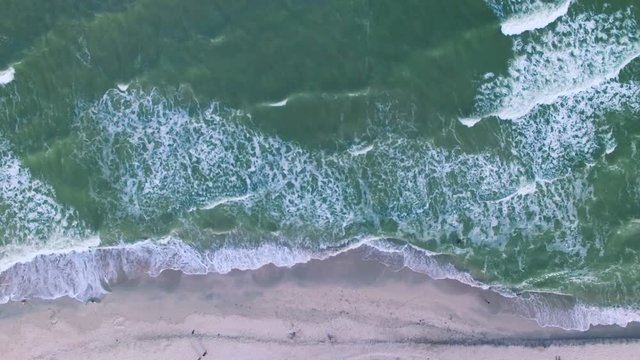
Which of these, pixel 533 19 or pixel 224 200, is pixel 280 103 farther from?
pixel 533 19

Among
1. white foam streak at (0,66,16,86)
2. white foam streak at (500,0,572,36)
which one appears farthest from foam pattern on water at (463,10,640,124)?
white foam streak at (0,66,16,86)

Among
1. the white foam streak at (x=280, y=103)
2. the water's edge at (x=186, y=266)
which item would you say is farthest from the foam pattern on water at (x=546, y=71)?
the white foam streak at (x=280, y=103)

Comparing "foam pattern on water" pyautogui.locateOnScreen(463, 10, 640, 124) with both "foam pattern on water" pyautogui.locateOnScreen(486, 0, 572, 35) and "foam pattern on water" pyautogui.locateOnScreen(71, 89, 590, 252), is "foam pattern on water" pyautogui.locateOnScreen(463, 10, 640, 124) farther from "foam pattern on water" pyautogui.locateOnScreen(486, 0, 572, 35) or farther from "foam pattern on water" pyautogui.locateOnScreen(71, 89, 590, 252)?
"foam pattern on water" pyautogui.locateOnScreen(71, 89, 590, 252)

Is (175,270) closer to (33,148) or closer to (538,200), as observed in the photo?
(33,148)

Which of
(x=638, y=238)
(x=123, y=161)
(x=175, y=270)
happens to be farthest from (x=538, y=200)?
(x=123, y=161)

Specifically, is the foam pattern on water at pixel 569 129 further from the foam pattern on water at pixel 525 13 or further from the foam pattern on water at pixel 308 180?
the foam pattern on water at pixel 525 13

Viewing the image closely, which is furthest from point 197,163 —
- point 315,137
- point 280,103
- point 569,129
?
point 569,129
